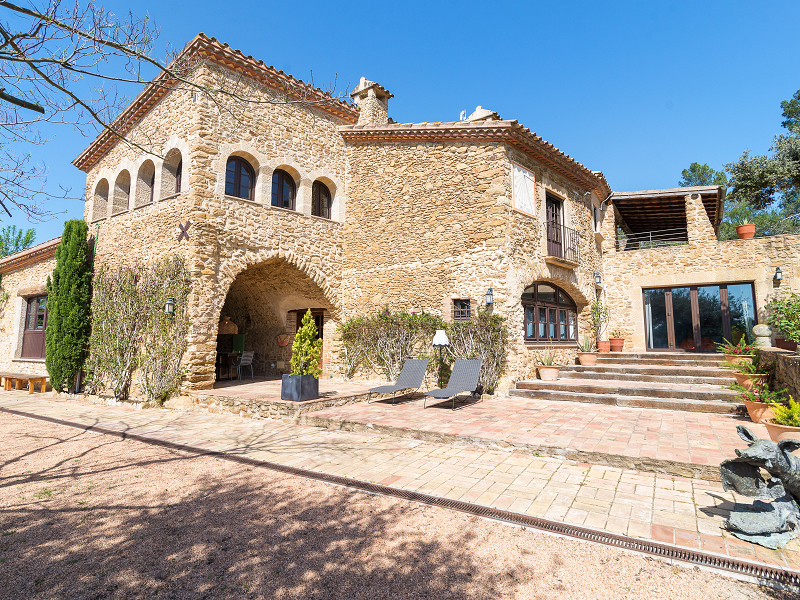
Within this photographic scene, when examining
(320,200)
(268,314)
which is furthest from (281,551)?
(268,314)

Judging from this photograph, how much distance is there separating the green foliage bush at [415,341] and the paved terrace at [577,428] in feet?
3.79

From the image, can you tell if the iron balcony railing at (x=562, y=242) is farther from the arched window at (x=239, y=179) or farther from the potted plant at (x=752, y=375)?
the arched window at (x=239, y=179)

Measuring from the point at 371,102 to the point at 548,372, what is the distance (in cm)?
889

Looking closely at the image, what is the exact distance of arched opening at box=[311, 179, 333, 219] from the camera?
449 inches

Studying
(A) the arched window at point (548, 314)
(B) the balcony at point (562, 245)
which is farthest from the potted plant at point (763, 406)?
(B) the balcony at point (562, 245)

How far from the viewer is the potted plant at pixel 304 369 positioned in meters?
7.23

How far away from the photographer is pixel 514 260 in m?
9.31

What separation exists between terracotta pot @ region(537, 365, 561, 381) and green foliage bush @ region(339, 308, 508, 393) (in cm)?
119

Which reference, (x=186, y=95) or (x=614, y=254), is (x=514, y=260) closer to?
(x=614, y=254)

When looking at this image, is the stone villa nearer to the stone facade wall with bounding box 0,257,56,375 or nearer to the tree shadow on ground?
the stone facade wall with bounding box 0,257,56,375

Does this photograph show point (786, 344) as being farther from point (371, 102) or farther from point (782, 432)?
point (371, 102)

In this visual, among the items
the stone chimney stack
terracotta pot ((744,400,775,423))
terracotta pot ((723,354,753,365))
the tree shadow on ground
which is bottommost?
the tree shadow on ground

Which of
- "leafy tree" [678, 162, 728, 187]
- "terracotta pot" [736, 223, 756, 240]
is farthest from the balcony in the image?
"leafy tree" [678, 162, 728, 187]

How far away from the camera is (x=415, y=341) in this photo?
9.98 meters
